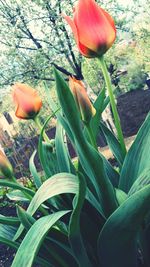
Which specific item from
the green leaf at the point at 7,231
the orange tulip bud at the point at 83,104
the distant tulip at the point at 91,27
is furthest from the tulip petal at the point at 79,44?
the green leaf at the point at 7,231

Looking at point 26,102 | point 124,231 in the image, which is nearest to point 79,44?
point 26,102

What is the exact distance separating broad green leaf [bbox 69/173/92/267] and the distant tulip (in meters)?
0.48

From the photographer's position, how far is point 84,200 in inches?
43.0

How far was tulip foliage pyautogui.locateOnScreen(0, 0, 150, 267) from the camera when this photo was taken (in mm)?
820

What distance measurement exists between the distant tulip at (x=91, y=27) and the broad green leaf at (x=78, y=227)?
1.57 feet

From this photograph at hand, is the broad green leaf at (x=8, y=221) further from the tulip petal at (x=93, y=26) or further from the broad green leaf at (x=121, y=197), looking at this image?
the tulip petal at (x=93, y=26)

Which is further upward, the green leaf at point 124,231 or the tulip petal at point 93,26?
the tulip petal at point 93,26

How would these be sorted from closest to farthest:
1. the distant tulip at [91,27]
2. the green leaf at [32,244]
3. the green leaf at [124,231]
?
the green leaf at [32,244] < the green leaf at [124,231] < the distant tulip at [91,27]

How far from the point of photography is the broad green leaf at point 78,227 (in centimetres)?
78

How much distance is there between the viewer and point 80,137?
882 mm

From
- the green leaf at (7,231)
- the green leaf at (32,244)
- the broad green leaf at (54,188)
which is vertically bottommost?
the green leaf at (7,231)

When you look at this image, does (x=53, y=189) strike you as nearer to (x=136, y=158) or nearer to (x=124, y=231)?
(x=124, y=231)

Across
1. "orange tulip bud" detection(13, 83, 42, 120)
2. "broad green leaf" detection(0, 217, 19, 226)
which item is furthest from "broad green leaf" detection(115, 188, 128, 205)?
"orange tulip bud" detection(13, 83, 42, 120)

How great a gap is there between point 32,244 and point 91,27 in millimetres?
669
